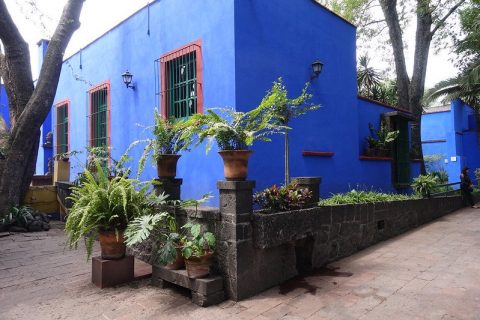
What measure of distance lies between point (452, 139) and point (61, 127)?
59.2 ft

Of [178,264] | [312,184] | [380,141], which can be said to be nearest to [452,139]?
[380,141]

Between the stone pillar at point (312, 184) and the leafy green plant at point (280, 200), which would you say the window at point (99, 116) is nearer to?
the leafy green plant at point (280, 200)

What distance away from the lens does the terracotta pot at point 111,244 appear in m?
4.07

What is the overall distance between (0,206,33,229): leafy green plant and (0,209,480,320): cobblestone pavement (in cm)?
192

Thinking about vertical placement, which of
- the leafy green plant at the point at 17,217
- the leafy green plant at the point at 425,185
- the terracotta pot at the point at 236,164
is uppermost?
the terracotta pot at the point at 236,164

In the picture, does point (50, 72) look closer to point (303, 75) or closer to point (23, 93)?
point (23, 93)

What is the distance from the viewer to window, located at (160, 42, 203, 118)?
6366 mm

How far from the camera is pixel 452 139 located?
17.5m

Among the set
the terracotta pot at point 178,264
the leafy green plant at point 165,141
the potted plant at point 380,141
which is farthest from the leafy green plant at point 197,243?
the potted plant at point 380,141

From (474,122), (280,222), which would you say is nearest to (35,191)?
(280,222)

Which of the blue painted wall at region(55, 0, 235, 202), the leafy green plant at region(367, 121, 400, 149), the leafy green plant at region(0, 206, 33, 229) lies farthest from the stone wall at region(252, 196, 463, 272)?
the leafy green plant at region(0, 206, 33, 229)

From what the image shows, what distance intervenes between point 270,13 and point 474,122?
18365mm

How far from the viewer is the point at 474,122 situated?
19.5m

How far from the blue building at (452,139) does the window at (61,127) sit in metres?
16.6
